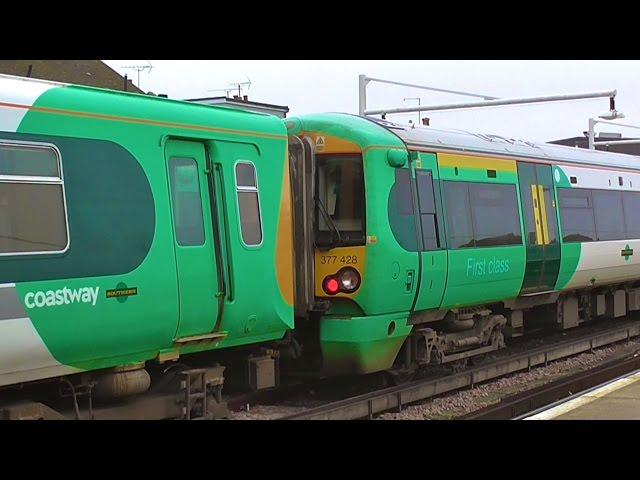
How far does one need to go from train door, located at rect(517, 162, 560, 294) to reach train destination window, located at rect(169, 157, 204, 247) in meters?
5.83

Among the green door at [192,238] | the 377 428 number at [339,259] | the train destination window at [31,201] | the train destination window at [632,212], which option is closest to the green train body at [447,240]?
the 377 428 number at [339,259]

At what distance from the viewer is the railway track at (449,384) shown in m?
8.66

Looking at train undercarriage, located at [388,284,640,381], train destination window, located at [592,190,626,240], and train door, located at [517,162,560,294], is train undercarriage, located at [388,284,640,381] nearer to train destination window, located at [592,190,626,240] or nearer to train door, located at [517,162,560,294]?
train door, located at [517,162,560,294]

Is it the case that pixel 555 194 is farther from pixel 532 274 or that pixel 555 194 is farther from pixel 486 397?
pixel 486 397

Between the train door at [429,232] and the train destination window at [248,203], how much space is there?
8.06 feet

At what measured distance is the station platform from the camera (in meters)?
7.33

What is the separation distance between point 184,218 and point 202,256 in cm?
35

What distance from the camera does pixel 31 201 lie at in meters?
5.93

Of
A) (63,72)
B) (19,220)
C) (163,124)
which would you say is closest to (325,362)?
(163,124)

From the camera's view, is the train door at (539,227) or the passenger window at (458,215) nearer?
the passenger window at (458,215)

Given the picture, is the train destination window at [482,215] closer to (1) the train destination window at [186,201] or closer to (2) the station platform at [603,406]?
(2) the station platform at [603,406]

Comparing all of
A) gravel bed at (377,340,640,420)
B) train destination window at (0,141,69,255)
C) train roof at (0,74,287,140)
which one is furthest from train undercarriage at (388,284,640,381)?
train destination window at (0,141,69,255)

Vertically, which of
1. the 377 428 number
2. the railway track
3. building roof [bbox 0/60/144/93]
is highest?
building roof [bbox 0/60/144/93]

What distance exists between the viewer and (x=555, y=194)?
12.6 metres
